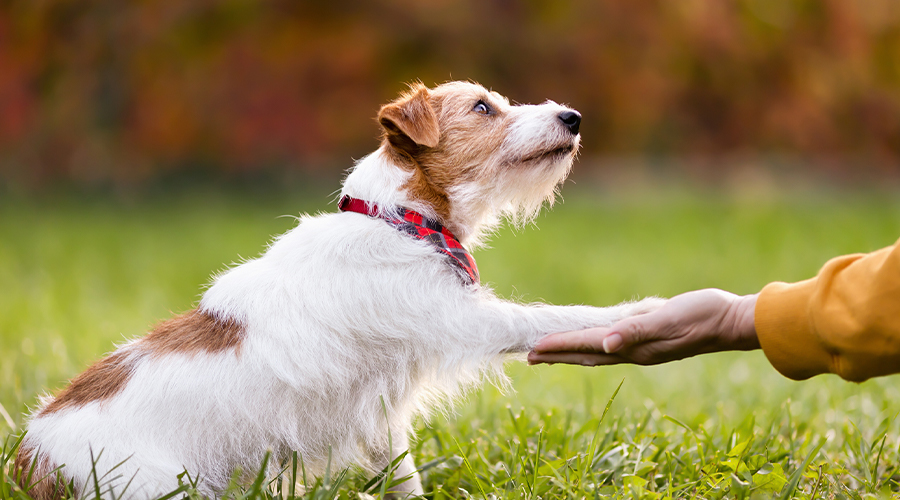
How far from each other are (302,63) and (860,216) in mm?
9740

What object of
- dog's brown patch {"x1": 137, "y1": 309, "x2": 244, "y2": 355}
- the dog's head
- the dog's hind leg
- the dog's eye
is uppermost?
the dog's eye

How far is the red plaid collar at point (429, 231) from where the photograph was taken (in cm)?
274

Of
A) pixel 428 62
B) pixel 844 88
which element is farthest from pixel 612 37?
pixel 844 88

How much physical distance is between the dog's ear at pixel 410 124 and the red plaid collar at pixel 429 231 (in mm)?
316

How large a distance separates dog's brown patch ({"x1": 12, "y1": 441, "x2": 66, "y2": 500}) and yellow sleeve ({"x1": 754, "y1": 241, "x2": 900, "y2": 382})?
2.37 metres

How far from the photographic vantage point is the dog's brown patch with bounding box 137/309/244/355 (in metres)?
2.66

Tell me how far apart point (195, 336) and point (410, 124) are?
1.15 m

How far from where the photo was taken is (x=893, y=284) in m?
2.08

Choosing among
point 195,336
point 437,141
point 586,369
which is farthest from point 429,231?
point 586,369

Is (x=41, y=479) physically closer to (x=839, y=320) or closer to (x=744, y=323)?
(x=744, y=323)

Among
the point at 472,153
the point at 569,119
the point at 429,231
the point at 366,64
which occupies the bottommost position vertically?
the point at 429,231

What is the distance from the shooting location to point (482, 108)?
323 centimetres

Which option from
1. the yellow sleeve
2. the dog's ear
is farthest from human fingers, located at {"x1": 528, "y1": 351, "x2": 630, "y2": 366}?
the dog's ear

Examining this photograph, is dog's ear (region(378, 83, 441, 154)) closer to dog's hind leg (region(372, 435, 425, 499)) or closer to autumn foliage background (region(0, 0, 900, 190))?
dog's hind leg (region(372, 435, 425, 499))
